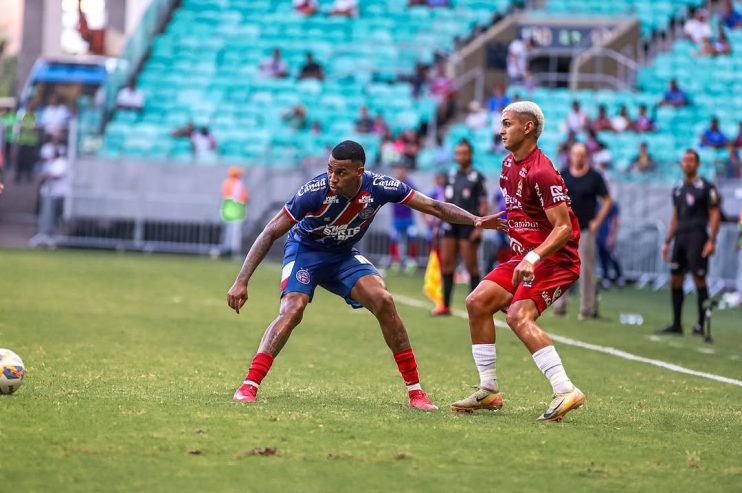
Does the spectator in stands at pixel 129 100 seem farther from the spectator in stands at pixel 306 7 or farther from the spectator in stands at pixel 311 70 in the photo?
the spectator in stands at pixel 306 7

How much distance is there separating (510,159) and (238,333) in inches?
231

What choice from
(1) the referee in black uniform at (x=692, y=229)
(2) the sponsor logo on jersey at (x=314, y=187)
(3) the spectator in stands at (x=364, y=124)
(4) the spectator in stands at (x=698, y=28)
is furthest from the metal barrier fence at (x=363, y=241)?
(2) the sponsor logo on jersey at (x=314, y=187)

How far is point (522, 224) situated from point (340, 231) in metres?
1.27

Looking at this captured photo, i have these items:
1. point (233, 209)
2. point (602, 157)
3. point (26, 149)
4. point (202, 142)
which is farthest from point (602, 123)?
point (26, 149)

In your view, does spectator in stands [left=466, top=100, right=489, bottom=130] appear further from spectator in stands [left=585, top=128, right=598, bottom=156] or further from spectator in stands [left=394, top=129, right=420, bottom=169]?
spectator in stands [left=585, top=128, right=598, bottom=156]

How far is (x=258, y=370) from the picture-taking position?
28.0ft

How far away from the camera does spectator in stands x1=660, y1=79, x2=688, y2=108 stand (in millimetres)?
31594

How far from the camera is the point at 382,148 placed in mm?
30109

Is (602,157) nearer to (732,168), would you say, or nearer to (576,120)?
(576,120)

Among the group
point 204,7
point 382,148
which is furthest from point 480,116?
point 204,7

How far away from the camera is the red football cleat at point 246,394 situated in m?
8.39

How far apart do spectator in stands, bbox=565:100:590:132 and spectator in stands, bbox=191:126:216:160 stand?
896 cm

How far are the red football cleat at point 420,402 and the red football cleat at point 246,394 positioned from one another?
1.08 meters

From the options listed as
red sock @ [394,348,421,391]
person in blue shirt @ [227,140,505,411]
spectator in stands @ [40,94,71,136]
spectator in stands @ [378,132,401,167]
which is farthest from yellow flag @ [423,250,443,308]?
spectator in stands @ [40,94,71,136]
